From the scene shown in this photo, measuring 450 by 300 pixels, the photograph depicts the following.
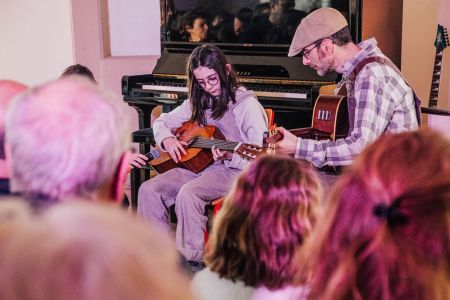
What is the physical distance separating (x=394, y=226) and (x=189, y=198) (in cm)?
243

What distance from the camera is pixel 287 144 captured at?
3.11m

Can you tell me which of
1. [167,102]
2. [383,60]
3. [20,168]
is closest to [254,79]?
[167,102]

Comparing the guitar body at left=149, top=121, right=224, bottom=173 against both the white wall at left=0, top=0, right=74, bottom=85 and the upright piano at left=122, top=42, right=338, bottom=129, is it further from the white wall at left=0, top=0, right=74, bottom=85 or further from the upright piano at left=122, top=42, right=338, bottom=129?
the white wall at left=0, top=0, right=74, bottom=85

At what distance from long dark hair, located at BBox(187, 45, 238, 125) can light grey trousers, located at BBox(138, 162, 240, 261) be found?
0.94 ft

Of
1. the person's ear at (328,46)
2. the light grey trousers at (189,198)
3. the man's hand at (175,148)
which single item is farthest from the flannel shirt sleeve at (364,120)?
the man's hand at (175,148)

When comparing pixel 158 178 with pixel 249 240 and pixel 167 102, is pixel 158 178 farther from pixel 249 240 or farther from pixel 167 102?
pixel 249 240

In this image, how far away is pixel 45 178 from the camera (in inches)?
50.2

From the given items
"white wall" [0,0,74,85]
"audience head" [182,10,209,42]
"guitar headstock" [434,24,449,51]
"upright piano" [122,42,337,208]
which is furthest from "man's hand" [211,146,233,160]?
"white wall" [0,0,74,85]

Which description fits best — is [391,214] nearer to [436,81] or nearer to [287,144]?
[287,144]

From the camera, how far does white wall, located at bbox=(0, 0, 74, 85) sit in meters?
5.84

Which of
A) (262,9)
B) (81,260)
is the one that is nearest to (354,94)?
(262,9)

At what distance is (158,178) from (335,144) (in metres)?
1.11

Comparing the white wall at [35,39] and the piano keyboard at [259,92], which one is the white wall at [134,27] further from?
the piano keyboard at [259,92]

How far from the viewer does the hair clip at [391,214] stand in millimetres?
1117
